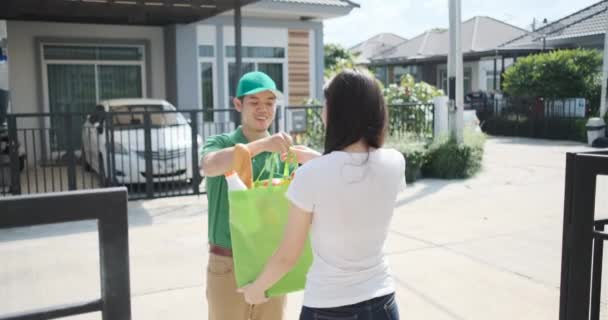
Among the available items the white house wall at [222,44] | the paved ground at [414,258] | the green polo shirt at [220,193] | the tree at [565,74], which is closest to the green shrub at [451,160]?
the paved ground at [414,258]

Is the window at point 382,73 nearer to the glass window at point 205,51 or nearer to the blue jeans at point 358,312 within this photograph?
the glass window at point 205,51

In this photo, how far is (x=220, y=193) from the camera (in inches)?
99.0

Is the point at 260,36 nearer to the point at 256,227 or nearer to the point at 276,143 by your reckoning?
the point at 276,143

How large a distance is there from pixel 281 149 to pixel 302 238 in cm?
45

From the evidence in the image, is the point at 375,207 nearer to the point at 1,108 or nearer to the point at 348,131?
the point at 348,131

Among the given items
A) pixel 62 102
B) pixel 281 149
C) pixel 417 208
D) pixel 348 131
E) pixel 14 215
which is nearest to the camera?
pixel 14 215

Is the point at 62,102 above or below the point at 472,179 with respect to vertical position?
above

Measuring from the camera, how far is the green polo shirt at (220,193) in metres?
2.48

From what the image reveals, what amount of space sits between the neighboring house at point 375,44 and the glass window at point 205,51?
82.0ft

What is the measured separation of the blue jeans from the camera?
6.17 ft

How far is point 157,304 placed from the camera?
4301mm

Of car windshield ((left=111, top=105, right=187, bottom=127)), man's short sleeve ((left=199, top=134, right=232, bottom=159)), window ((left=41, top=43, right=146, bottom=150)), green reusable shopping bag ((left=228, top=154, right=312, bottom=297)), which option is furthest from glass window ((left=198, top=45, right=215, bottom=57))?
green reusable shopping bag ((left=228, top=154, right=312, bottom=297))

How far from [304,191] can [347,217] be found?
0.16 metres

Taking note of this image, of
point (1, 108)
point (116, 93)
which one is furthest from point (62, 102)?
point (1, 108)
